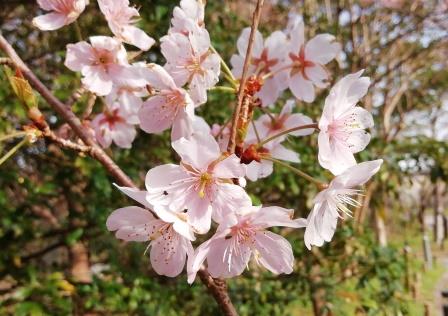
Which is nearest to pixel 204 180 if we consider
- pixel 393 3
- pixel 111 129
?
pixel 111 129

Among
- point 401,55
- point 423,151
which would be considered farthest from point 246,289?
point 401,55

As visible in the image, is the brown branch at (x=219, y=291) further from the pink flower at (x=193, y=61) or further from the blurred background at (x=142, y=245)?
the blurred background at (x=142, y=245)

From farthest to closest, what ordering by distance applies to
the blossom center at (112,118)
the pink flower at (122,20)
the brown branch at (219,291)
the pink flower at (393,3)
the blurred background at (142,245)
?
the pink flower at (393,3), the blurred background at (142,245), the blossom center at (112,118), the pink flower at (122,20), the brown branch at (219,291)

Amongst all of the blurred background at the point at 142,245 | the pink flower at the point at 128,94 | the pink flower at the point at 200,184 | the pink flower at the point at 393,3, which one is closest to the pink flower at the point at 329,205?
the pink flower at the point at 200,184

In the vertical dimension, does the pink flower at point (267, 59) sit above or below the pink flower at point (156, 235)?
above

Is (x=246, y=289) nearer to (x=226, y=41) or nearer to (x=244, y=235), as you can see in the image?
(x=226, y=41)

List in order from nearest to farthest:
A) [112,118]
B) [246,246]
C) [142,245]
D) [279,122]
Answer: [246,246], [279,122], [112,118], [142,245]

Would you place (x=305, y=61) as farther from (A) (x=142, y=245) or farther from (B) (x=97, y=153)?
(A) (x=142, y=245)
